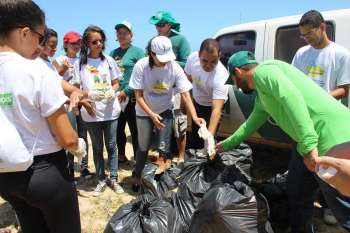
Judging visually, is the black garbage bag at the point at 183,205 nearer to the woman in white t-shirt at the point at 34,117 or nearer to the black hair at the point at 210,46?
the woman in white t-shirt at the point at 34,117

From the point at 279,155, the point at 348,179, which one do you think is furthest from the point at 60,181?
the point at 279,155

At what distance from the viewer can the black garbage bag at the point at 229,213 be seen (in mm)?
2297

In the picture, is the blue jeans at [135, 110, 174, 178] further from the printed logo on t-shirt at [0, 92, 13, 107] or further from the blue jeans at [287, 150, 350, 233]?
the printed logo on t-shirt at [0, 92, 13, 107]

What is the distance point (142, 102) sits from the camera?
351 centimetres

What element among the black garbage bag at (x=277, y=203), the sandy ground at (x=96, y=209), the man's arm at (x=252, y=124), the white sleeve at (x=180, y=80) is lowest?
the sandy ground at (x=96, y=209)

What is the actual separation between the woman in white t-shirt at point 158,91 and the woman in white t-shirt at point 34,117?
1.69m

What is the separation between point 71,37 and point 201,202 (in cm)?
280

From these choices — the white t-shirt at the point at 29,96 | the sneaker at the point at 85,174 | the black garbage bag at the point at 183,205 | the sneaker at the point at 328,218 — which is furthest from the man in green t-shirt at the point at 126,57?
the white t-shirt at the point at 29,96

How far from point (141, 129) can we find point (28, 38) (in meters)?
2.22

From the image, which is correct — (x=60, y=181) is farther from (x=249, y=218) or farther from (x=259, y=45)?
(x=259, y=45)

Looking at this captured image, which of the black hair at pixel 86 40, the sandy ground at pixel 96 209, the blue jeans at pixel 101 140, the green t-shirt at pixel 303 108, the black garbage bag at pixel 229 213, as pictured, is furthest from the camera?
the blue jeans at pixel 101 140

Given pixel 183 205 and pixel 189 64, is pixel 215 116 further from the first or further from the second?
pixel 183 205

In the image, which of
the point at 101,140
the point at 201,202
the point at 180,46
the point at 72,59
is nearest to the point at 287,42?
the point at 180,46

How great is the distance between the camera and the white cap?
130 inches
